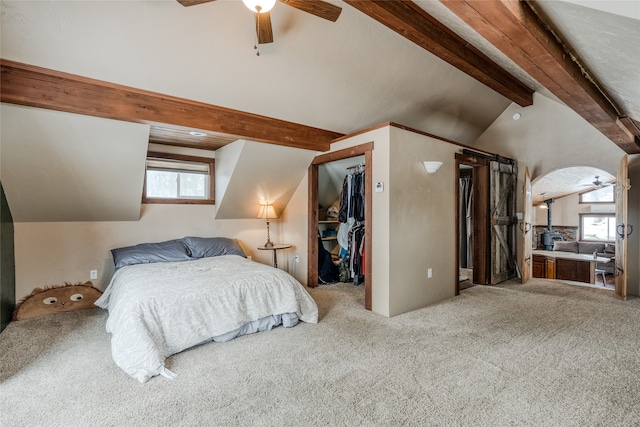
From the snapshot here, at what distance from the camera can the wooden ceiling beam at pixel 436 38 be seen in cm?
266

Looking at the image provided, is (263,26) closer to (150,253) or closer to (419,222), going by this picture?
(419,222)

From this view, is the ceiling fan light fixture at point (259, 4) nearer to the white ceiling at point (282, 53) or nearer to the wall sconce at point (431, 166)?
the white ceiling at point (282, 53)

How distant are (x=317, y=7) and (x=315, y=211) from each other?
10.3 feet

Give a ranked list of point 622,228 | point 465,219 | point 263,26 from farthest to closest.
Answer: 1. point 465,219
2. point 622,228
3. point 263,26

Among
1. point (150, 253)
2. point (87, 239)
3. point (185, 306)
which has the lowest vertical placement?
point (185, 306)

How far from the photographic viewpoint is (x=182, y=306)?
8.61ft

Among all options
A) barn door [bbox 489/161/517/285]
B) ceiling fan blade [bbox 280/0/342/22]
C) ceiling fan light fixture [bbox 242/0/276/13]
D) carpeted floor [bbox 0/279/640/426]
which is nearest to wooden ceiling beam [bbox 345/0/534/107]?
ceiling fan blade [bbox 280/0/342/22]

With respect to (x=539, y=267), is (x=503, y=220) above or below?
above

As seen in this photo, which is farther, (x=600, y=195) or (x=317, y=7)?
(x=600, y=195)

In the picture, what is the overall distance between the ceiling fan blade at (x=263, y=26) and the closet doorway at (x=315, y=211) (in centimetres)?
182

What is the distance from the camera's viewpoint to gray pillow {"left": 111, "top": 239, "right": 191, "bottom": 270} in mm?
3801

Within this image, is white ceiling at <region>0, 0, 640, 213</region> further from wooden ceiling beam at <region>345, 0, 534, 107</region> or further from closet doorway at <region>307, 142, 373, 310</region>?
closet doorway at <region>307, 142, 373, 310</region>

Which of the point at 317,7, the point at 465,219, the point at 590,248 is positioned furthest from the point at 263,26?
the point at 590,248

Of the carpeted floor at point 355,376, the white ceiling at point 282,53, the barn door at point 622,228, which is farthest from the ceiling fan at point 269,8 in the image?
the barn door at point 622,228
